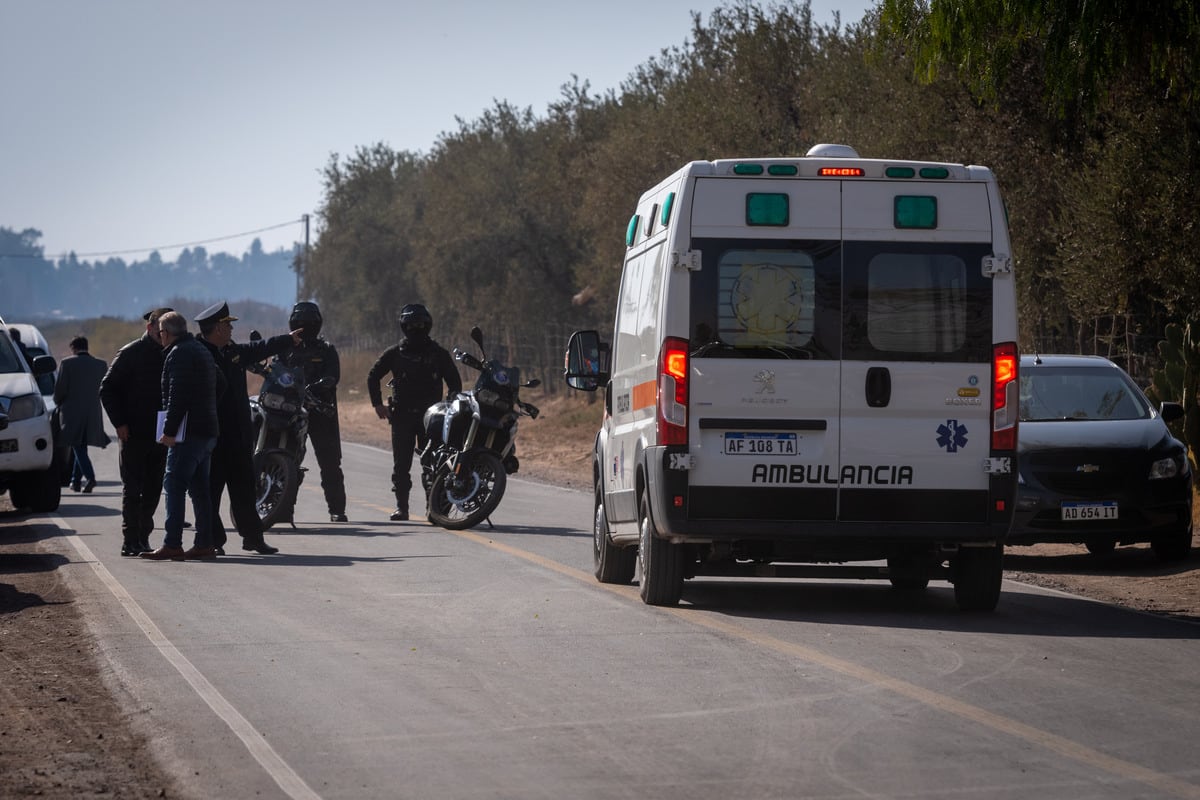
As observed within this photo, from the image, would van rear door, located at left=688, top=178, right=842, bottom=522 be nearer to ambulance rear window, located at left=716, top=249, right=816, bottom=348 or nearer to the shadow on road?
ambulance rear window, located at left=716, top=249, right=816, bottom=348

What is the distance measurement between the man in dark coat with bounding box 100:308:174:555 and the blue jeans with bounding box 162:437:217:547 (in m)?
0.44

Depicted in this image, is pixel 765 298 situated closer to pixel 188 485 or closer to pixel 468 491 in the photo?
pixel 188 485

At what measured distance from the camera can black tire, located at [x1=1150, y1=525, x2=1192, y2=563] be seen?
14.1 m

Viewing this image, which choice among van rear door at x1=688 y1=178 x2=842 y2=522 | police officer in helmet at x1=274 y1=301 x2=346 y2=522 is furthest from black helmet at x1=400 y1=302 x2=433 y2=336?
van rear door at x1=688 y1=178 x2=842 y2=522

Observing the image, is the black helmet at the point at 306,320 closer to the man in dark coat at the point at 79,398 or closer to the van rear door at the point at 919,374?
the man in dark coat at the point at 79,398

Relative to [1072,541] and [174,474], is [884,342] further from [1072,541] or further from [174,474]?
[174,474]

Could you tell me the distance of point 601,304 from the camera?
153 feet

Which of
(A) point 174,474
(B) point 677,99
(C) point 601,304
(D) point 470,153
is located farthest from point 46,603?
(D) point 470,153

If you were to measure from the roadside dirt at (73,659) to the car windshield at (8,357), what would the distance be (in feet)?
5.06

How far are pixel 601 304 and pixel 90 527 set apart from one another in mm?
29996

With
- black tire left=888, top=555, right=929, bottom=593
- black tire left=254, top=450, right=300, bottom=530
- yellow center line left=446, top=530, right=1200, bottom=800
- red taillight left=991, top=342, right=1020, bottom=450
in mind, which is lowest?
yellow center line left=446, top=530, right=1200, bottom=800

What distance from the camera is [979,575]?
10812mm

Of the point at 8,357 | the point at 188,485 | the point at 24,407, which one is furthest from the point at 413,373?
the point at 8,357

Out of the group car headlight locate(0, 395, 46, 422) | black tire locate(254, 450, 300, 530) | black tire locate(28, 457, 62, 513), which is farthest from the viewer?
black tire locate(28, 457, 62, 513)
